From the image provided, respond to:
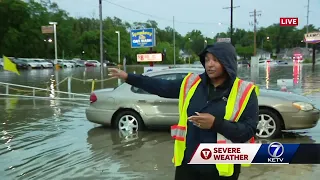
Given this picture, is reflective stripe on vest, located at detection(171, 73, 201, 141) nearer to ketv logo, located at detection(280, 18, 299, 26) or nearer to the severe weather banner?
the severe weather banner

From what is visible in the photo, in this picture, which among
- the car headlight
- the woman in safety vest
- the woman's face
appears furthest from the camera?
the car headlight

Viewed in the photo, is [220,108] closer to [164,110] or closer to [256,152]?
[256,152]

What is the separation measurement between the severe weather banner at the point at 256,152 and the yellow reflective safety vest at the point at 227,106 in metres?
0.06

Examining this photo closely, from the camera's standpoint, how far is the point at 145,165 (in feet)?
18.0

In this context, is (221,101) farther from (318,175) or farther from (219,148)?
(318,175)

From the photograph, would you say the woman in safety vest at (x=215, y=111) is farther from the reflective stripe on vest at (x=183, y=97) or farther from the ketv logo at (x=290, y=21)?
the ketv logo at (x=290, y=21)

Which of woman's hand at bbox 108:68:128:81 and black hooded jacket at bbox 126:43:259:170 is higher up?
woman's hand at bbox 108:68:128:81

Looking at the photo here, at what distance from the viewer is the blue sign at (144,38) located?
20.0 metres

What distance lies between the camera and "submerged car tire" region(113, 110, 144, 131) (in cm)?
779

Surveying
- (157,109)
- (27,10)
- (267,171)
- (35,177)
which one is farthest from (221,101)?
(27,10)

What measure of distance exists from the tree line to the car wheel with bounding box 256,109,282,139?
36.7 m

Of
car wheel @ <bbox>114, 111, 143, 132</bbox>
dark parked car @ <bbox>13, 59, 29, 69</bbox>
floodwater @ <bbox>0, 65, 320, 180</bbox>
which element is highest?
dark parked car @ <bbox>13, 59, 29, 69</bbox>

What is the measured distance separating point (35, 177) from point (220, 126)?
3.59m

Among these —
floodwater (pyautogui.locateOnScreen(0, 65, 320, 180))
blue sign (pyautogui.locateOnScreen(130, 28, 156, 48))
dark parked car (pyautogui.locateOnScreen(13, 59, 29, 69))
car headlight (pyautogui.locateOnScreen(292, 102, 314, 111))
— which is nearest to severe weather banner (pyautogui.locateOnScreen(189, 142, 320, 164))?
floodwater (pyautogui.locateOnScreen(0, 65, 320, 180))
